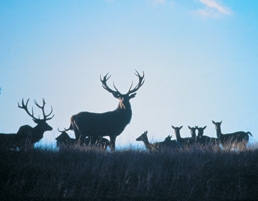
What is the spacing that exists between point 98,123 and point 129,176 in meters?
5.44

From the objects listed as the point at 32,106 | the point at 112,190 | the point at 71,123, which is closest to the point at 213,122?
the point at 71,123

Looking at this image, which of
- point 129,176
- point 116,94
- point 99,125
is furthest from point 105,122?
point 129,176

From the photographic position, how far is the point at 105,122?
11.7 meters

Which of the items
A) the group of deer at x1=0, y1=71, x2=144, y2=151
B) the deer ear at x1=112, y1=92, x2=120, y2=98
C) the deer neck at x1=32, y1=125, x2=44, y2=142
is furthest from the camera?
the deer neck at x1=32, y1=125, x2=44, y2=142

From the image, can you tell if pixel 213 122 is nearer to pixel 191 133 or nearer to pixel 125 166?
pixel 191 133

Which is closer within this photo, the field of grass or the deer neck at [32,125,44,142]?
the field of grass

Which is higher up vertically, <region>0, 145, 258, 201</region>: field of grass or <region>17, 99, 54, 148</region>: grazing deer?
<region>17, 99, 54, 148</region>: grazing deer

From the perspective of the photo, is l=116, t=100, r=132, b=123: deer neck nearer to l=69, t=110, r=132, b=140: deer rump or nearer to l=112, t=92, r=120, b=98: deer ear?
l=69, t=110, r=132, b=140: deer rump

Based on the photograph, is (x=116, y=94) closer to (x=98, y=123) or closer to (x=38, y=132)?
(x=98, y=123)

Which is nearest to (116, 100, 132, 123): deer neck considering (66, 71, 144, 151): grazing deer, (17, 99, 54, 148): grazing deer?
(66, 71, 144, 151): grazing deer

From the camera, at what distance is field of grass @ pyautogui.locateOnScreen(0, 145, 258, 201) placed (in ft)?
18.7

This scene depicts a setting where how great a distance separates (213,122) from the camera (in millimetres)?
15898

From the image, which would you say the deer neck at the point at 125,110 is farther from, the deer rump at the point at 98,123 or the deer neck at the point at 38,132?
the deer neck at the point at 38,132

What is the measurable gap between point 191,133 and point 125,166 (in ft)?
32.3
